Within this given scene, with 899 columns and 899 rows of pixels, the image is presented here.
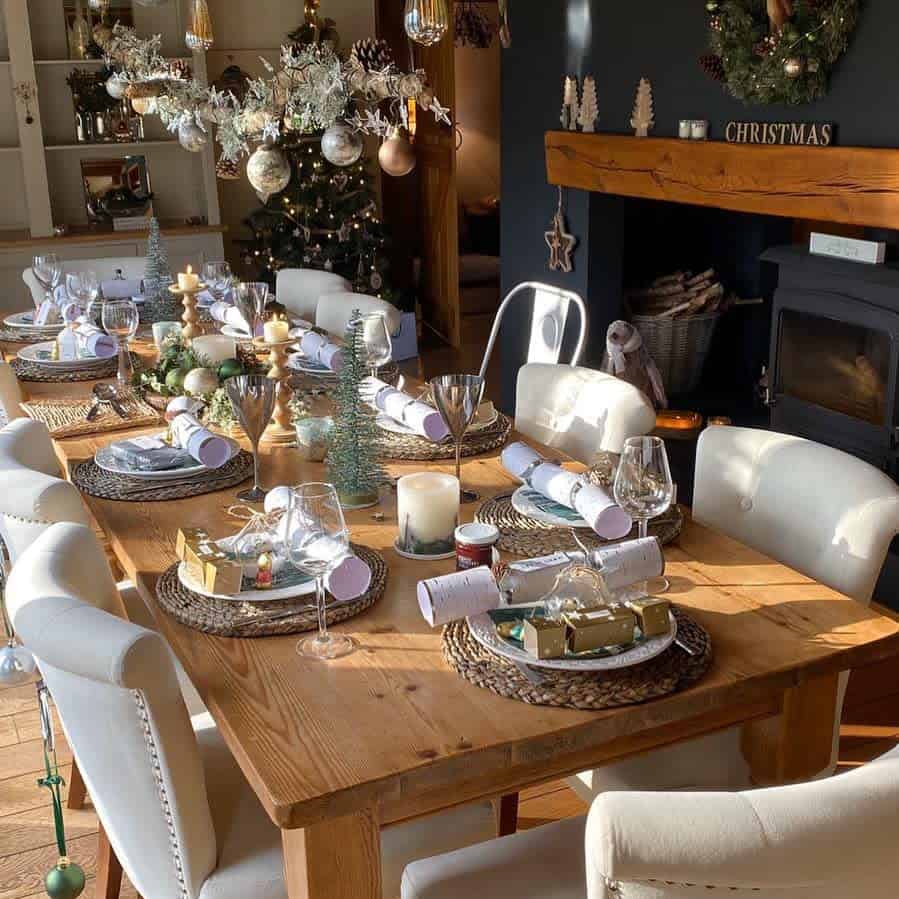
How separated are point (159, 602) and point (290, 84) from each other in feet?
6.15

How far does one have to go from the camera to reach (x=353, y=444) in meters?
2.04

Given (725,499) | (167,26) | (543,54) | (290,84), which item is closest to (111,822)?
(725,499)

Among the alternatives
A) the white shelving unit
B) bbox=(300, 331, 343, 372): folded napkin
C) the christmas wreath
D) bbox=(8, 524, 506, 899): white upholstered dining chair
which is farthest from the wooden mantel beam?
the white shelving unit

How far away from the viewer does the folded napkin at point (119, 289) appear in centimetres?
402

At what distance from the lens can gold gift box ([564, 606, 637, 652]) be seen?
1.43 metres

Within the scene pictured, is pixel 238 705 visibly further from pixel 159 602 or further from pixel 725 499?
pixel 725 499

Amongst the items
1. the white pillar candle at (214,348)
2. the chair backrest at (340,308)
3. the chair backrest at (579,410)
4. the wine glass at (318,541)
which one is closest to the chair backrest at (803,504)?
the chair backrest at (579,410)

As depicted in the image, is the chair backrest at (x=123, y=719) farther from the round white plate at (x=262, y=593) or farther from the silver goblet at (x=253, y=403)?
the silver goblet at (x=253, y=403)

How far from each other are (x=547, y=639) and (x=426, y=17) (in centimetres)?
138

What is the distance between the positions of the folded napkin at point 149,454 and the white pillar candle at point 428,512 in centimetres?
60

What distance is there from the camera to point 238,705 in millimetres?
1409

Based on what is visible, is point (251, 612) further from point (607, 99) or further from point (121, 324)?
point (607, 99)

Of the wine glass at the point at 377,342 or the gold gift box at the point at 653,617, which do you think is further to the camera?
the wine glass at the point at 377,342

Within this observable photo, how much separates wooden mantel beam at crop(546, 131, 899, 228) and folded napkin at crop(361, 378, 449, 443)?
1.46m
